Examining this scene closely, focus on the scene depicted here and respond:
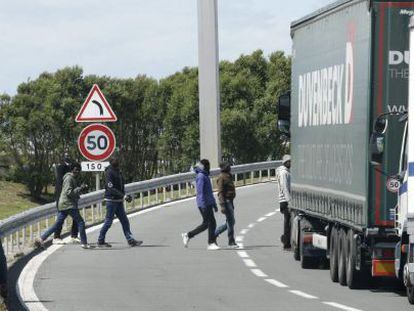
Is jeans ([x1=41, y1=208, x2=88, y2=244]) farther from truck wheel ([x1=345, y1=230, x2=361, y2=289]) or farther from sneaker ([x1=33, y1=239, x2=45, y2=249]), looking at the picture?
truck wheel ([x1=345, y1=230, x2=361, y2=289])

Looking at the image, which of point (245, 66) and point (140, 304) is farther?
point (245, 66)

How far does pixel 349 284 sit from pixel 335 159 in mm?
1861

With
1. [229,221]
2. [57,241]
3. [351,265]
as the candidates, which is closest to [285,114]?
[229,221]

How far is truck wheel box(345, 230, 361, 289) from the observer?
19312mm

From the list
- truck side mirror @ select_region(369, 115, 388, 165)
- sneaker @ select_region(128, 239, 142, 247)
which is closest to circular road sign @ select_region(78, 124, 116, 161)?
sneaker @ select_region(128, 239, 142, 247)

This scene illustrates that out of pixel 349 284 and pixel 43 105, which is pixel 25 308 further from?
pixel 43 105

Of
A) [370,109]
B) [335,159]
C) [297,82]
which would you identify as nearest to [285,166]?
[297,82]

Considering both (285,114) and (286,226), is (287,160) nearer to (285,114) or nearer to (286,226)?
(286,226)

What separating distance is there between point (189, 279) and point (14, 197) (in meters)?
66.4

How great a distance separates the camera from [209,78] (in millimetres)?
→ 46719

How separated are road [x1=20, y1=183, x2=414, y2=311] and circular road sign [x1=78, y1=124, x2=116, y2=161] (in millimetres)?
1678

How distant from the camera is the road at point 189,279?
1795 centimetres

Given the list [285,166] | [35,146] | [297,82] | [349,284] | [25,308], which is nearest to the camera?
[25,308]

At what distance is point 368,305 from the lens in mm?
17641
